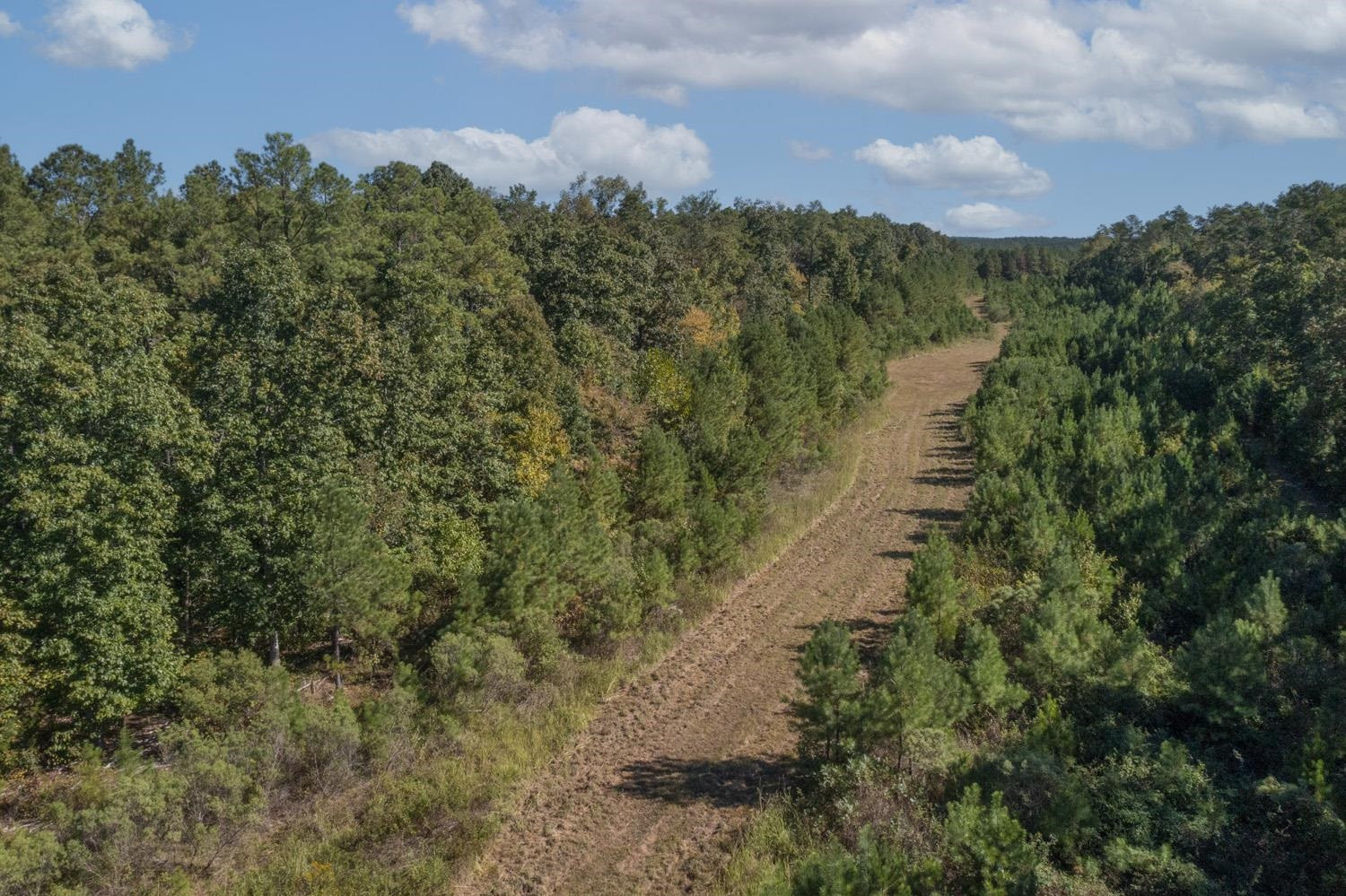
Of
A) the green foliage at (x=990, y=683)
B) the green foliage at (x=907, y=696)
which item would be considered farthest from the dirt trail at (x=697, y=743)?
the green foliage at (x=990, y=683)

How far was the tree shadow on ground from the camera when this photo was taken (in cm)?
1509

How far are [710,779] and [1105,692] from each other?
739 cm

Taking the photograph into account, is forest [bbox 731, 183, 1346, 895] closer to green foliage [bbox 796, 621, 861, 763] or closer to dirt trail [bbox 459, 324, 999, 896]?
green foliage [bbox 796, 621, 861, 763]

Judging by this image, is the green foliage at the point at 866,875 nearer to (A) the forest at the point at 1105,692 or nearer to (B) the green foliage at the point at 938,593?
(A) the forest at the point at 1105,692

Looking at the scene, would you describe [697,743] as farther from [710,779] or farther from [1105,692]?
[1105,692]

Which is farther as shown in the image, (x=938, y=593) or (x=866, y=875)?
(x=938, y=593)

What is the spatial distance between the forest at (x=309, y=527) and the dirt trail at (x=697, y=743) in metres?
0.85

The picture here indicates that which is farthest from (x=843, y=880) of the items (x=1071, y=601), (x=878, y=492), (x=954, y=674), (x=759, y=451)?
(x=878, y=492)

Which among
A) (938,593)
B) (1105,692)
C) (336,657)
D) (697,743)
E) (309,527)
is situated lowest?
(697,743)

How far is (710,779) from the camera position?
51.4 ft

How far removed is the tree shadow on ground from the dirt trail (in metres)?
0.03

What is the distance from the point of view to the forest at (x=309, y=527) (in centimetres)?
1447

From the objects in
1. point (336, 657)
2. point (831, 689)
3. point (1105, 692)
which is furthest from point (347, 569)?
point (1105, 692)

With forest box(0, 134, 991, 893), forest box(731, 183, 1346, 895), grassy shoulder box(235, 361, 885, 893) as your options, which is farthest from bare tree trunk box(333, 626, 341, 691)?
forest box(731, 183, 1346, 895)
